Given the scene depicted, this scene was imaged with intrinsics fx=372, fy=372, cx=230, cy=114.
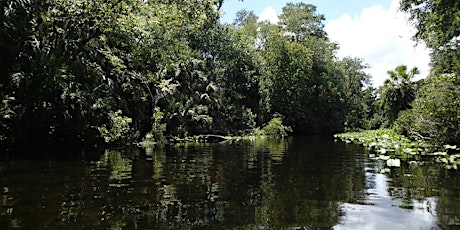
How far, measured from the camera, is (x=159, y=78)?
92.9 ft

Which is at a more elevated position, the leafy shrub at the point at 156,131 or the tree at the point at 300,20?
the tree at the point at 300,20

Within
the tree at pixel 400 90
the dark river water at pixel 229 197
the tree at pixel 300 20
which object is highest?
the tree at pixel 300 20

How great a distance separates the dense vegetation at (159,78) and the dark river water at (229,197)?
203 inches

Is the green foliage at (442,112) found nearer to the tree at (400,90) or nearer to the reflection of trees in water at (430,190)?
the reflection of trees in water at (430,190)

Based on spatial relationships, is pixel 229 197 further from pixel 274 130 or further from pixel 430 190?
pixel 274 130

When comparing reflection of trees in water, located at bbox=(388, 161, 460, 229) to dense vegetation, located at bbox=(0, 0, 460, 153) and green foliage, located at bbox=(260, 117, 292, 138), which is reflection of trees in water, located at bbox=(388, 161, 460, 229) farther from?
green foliage, located at bbox=(260, 117, 292, 138)

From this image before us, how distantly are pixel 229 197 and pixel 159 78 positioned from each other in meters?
22.5

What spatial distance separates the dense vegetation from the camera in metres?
15.2

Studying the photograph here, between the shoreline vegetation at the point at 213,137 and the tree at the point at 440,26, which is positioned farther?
the shoreline vegetation at the point at 213,137

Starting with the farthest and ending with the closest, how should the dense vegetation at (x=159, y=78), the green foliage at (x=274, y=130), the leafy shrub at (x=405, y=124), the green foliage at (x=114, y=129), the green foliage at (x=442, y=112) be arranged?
the green foliage at (x=274, y=130)
the green foliage at (x=114, y=129)
the leafy shrub at (x=405, y=124)
the dense vegetation at (x=159, y=78)
the green foliage at (x=442, y=112)

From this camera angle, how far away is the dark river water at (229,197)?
5.22 m

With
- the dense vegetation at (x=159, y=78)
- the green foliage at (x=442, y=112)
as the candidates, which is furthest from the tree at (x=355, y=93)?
the green foliage at (x=442, y=112)

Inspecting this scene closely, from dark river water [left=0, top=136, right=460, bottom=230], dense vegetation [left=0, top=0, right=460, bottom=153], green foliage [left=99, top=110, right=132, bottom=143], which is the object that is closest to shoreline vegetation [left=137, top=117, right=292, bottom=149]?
dense vegetation [left=0, top=0, right=460, bottom=153]

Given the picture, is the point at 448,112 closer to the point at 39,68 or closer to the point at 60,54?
the point at 39,68
